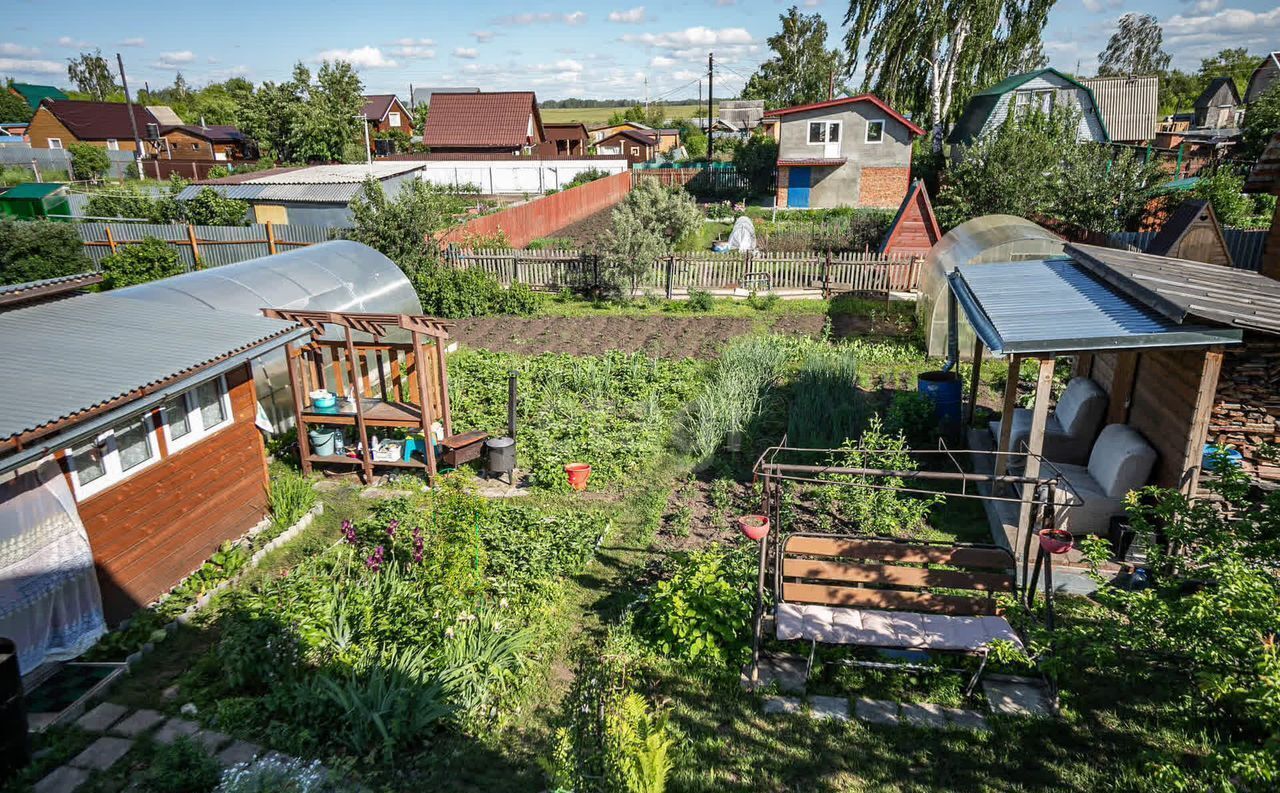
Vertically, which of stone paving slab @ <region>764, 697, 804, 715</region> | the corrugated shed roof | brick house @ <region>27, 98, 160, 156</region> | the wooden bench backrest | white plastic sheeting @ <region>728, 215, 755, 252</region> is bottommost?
stone paving slab @ <region>764, 697, 804, 715</region>

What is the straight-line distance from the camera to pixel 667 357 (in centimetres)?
1411

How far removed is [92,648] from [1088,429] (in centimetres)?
1082

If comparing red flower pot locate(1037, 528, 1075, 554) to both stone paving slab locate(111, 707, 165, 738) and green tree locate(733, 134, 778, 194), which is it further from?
green tree locate(733, 134, 778, 194)

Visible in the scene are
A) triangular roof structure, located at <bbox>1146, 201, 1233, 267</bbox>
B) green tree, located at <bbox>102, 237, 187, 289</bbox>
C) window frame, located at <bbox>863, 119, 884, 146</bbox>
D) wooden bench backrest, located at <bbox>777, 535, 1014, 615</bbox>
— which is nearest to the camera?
wooden bench backrest, located at <bbox>777, 535, 1014, 615</bbox>

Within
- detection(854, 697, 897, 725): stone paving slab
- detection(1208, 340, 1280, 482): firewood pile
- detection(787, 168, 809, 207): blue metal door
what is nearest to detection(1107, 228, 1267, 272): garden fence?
detection(1208, 340, 1280, 482): firewood pile

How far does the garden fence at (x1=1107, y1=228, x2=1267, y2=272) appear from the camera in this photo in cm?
1809

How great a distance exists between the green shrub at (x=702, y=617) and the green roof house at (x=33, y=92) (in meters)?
96.8

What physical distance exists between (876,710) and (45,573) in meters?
6.73

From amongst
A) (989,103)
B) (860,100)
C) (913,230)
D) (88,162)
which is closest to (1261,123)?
(989,103)

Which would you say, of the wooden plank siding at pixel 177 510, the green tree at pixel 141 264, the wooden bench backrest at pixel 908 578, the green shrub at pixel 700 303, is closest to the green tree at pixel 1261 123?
the green shrub at pixel 700 303

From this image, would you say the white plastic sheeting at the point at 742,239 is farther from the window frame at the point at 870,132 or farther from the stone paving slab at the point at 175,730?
the stone paving slab at the point at 175,730

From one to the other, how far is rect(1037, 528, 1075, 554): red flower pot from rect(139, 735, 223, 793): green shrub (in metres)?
6.02

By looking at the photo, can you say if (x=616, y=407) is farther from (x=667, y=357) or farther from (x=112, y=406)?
(x=112, y=406)

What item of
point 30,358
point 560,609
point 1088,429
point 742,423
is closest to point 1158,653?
point 560,609
